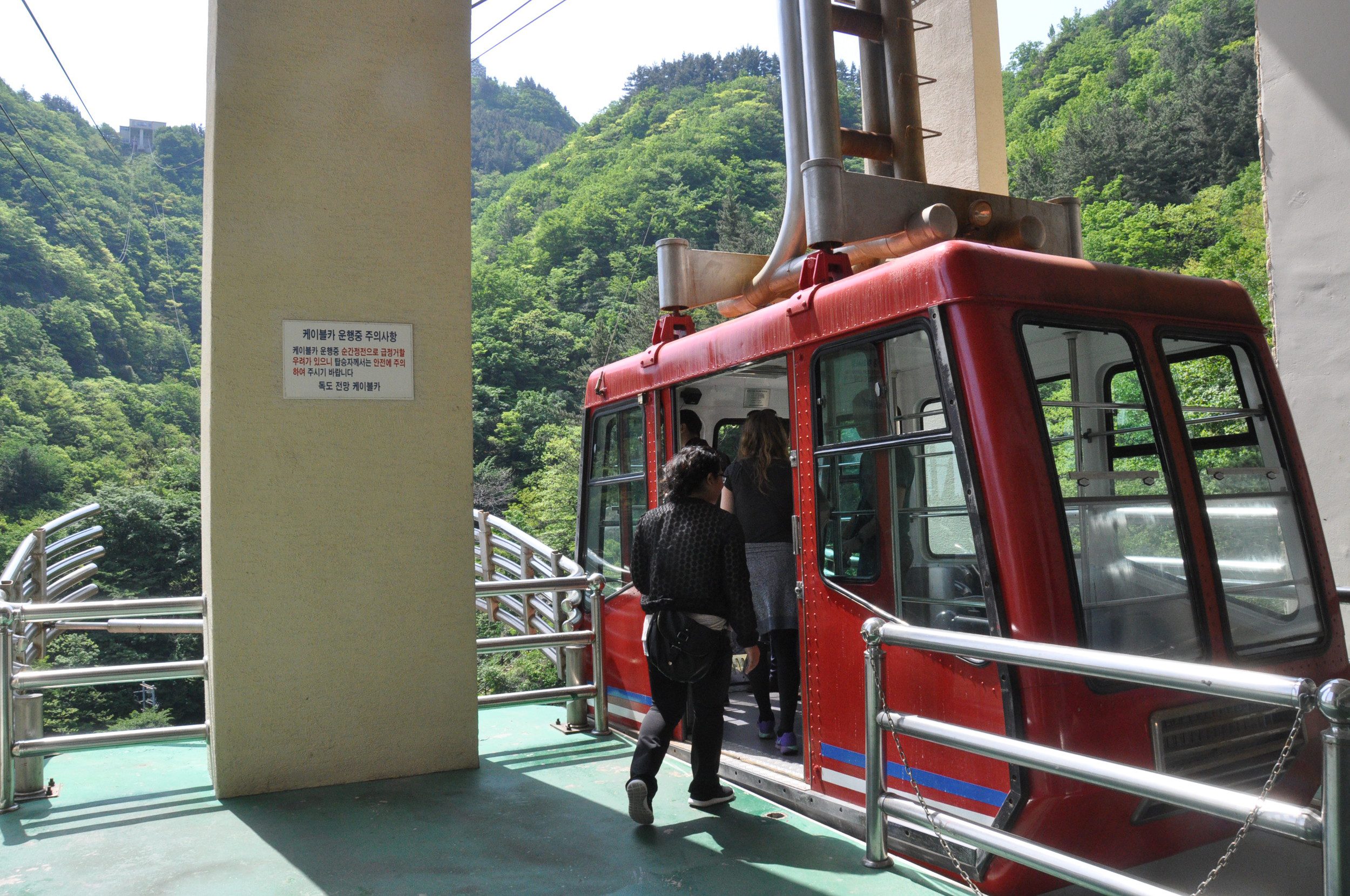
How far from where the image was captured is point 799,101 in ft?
20.0

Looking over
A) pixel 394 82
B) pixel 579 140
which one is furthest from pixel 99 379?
pixel 394 82

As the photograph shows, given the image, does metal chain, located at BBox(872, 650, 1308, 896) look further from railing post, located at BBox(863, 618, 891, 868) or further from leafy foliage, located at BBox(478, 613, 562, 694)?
leafy foliage, located at BBox(478, 613, 562, 694)

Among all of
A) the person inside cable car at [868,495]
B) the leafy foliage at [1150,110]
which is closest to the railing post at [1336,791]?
the person inside cable car at [868,495]

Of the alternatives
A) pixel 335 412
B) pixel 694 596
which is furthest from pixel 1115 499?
pixel 335 412

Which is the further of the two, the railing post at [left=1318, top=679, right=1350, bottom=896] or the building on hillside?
the building on hillside

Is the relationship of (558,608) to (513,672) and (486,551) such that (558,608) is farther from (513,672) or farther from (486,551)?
(513,672)

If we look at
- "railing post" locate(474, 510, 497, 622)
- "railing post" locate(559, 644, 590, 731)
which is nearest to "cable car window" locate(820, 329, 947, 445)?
"railing post" locate(559, 644, 590, 731)

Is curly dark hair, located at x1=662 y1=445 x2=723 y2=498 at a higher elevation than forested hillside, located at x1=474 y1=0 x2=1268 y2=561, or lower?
lower

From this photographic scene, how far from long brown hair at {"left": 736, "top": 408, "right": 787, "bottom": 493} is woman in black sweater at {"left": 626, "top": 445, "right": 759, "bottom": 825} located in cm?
90

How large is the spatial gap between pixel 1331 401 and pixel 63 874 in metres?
6.54

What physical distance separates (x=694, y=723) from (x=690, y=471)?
1.11m

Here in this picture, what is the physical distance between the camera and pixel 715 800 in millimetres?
4438

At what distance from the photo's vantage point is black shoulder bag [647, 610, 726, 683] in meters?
4.24

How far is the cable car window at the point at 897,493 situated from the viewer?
12.7 feet
